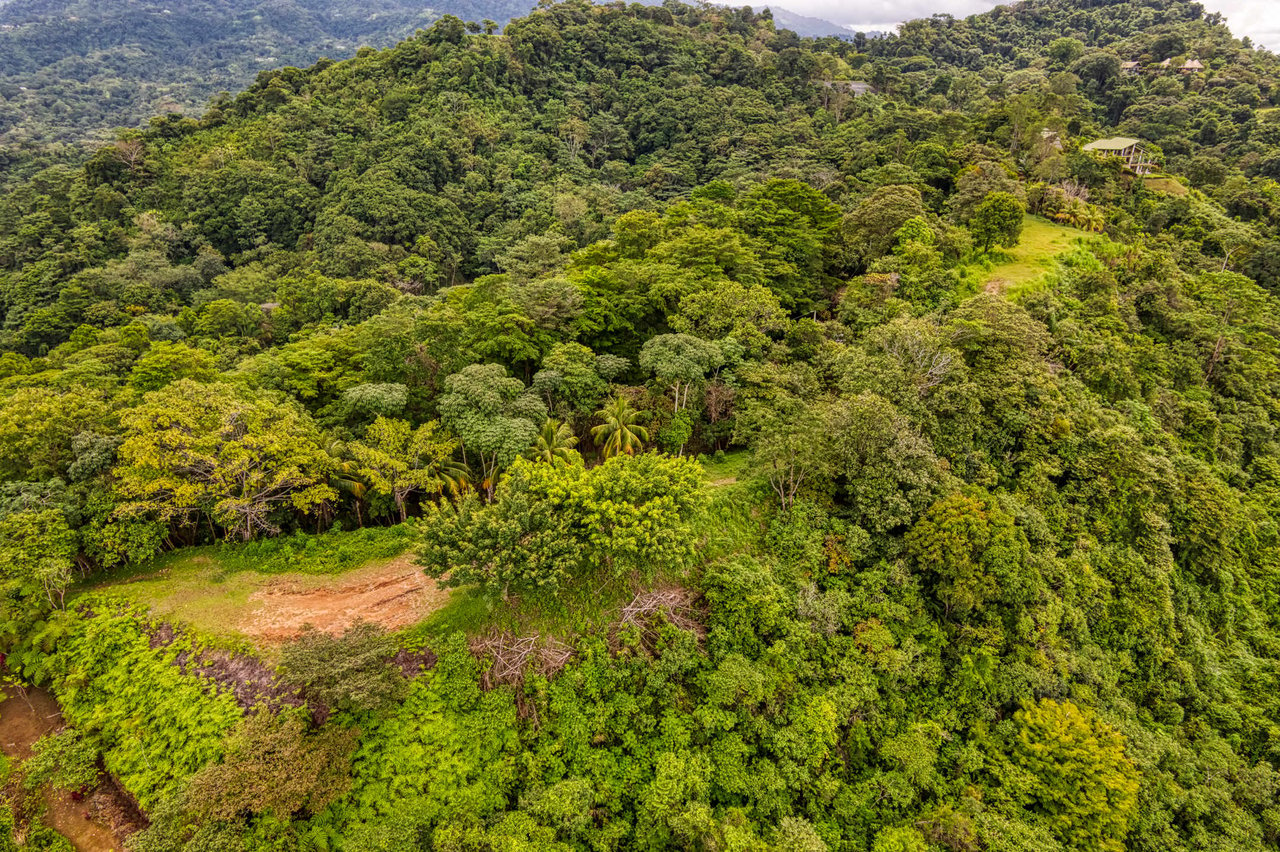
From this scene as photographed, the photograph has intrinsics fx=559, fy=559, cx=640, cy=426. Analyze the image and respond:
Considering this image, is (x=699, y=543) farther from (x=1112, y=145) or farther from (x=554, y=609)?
(x=1112, y=145)

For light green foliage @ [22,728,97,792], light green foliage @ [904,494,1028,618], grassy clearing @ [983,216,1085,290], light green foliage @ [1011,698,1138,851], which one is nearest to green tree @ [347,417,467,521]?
light green foliage @ [22,728,97,792]

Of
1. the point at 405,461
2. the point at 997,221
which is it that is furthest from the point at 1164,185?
the point at 405,461

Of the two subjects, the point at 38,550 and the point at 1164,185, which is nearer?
the point at 38,550

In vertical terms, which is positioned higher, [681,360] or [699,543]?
[681,360]

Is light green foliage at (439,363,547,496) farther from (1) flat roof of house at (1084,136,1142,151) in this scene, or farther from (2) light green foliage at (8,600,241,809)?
(1) flat roof of house at (1084,136,1142,151)

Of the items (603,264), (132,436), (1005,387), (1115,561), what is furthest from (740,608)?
(603,264)

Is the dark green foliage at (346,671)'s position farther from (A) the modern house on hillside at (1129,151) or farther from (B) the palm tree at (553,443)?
(A) the modern house on hillside at (1129,151)

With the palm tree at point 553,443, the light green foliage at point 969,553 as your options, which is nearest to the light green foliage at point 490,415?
the palm tree at point 553,443
